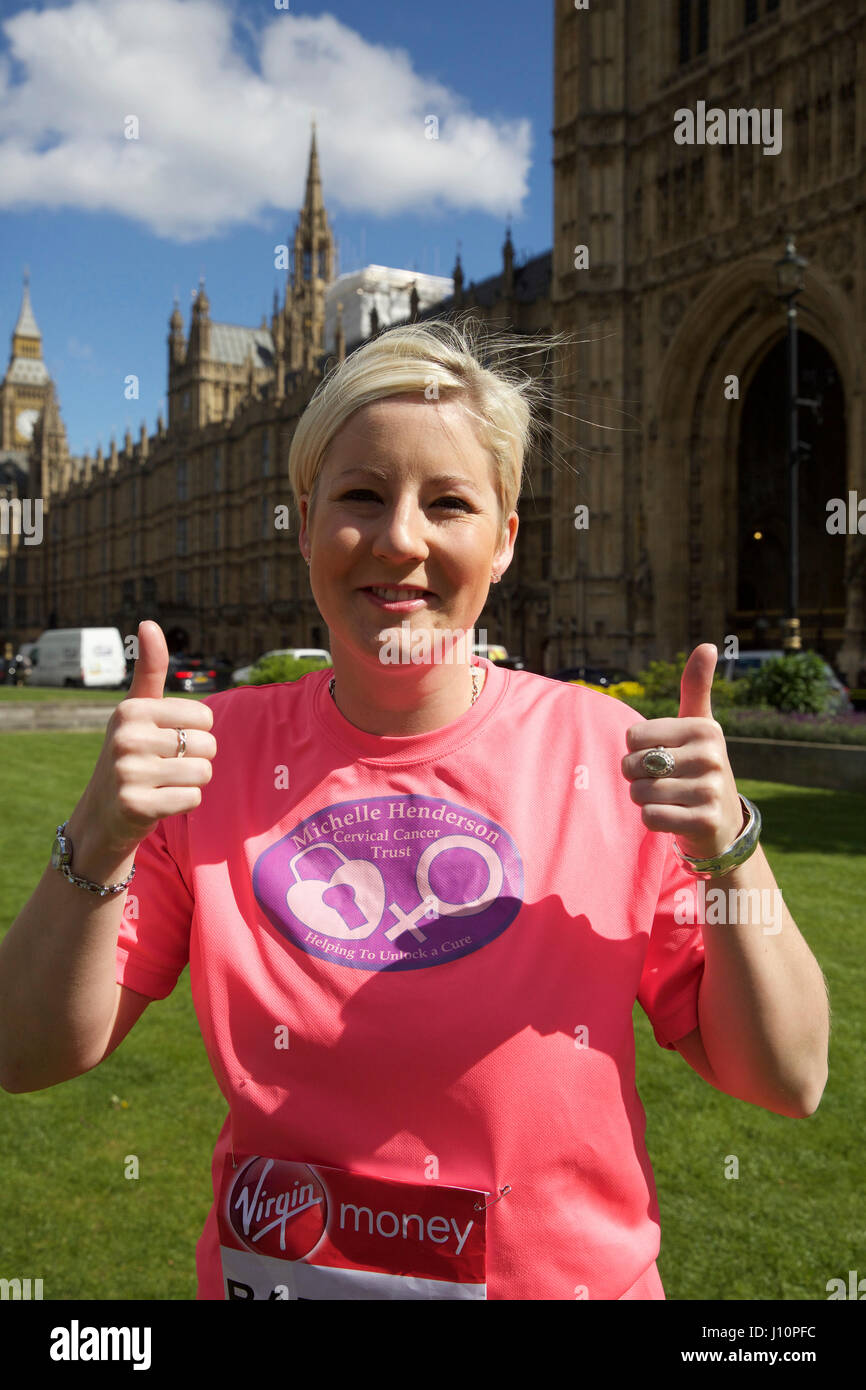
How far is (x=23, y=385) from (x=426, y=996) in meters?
133

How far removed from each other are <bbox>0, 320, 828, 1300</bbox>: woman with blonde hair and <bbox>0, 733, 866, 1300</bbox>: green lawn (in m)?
1.65

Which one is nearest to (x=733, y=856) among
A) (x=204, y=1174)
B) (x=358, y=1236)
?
(x=358, y=1236)

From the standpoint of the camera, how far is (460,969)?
1.39 m

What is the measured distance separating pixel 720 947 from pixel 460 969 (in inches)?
14.2

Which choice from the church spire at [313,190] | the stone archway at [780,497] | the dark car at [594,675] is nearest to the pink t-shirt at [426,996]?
the dark car at [594,675]

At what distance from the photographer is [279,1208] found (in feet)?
4.60

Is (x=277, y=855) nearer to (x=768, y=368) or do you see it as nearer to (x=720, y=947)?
(x=720, y=947)

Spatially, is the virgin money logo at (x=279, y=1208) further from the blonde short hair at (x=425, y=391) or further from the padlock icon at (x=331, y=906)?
the blonde short hair at (x=425, y=391)

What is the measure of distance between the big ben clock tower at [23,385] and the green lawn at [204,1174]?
123m

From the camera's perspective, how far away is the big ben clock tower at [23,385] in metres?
117

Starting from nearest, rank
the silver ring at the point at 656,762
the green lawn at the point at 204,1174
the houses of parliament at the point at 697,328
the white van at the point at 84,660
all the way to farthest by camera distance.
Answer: the silver ring at the point at 656,762
the green lawn at the point at 204,1174
the houses of parliament at the point at 697,328
the white van at the point at 84,660

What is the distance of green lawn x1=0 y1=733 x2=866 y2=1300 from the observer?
292 centimetres

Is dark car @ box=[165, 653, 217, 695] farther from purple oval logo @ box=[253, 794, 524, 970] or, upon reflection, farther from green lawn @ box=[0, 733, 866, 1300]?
purple oval logo @ box=[253, 794, 524, 970]
